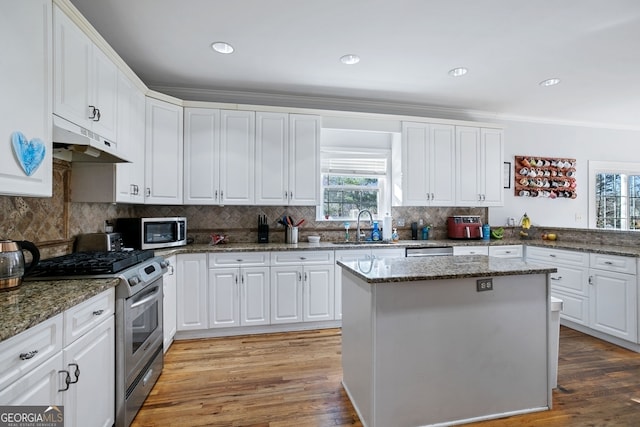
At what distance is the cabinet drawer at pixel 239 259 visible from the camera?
3115 mm

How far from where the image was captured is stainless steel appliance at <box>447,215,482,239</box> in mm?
A: 4094

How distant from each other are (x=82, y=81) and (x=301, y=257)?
231 cm

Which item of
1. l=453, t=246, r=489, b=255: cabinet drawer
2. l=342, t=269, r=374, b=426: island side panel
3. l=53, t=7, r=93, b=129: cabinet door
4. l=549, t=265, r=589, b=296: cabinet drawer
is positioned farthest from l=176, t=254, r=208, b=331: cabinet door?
l=549, t=265, r=589, b=296: cabinet drawer

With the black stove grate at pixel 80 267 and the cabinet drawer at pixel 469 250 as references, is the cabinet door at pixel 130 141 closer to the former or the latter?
the black stove grate at pixel 80 267

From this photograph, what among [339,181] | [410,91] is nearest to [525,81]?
[410,91]

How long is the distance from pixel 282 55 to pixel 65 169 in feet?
6.73

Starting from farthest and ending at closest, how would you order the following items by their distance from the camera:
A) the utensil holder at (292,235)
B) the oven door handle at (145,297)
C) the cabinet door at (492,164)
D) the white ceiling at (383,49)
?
the cabinet door at (492,164) → the utensil holder at (292,235) → the white ceiling at (383,49) → the oven door handle at (145,297)

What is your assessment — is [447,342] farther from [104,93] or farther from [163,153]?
[163,153]

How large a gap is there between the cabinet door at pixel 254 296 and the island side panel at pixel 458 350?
5.77 ft

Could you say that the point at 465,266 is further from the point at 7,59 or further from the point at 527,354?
the point at 7,59

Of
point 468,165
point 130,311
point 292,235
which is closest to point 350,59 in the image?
point 292,235

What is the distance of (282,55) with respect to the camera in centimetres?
286

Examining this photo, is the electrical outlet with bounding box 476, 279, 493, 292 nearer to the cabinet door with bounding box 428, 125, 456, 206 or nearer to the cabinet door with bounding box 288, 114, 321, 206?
the cabinet door with bounding box 288, 114, 321, 206

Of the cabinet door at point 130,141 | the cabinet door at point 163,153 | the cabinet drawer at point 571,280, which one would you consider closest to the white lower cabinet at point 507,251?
the cabinet drawer at point 571,280
